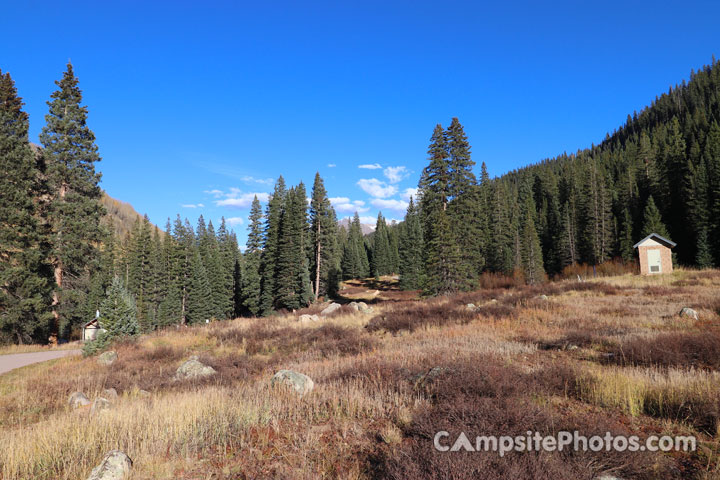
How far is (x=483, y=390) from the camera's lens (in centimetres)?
539

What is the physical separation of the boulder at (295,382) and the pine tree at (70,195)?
22.6 m

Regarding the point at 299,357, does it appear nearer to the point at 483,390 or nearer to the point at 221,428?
the point at 221,428

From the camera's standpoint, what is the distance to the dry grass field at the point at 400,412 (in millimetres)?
3672

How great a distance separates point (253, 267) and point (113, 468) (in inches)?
1793

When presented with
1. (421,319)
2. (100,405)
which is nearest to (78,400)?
(100,405)

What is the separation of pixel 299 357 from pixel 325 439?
280 inches

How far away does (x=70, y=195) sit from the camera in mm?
22391

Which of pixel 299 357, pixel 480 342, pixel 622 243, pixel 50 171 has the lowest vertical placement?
pixel 299 357

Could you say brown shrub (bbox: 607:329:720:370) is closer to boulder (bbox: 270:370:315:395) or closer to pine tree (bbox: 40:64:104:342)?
boulder (bbox: 270:370:315:395)

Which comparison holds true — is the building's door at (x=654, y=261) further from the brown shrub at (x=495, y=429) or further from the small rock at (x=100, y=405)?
the small rock at (x=100, y=405)

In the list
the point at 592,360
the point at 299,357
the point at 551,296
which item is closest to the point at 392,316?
the point at 299,357

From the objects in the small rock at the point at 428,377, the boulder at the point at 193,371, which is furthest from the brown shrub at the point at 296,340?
the small rock at the point at 428,377

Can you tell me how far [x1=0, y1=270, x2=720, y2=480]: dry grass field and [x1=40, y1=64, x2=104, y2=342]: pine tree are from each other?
13524 mm

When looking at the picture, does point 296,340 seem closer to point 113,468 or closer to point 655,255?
point 113,468
